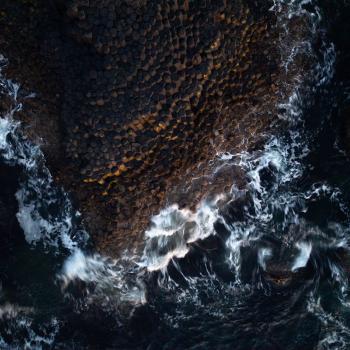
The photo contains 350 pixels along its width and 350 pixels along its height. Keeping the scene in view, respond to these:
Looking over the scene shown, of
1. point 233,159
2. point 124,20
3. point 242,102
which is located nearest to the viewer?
point 124,20

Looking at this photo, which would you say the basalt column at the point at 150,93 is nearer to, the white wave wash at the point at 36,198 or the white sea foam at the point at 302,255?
the white wave wash at the point at 36,198

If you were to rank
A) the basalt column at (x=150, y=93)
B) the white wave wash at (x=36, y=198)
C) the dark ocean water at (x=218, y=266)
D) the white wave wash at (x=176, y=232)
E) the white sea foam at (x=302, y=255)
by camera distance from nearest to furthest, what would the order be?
1. the basalt column at (x=150, y=93)
2. the white wave wash at (x=36, y=198)
3. the white wave wash at (x=176, y=232)
4. the dark ocean water at (x=218, y=266)
5. the white sea foam at (x=302, y=255)

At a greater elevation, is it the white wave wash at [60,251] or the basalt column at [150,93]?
the basalt column at [150,93]

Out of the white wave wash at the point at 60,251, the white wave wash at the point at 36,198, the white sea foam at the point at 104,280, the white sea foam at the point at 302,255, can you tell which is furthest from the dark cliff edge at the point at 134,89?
the white sea foam at the point at 302,255

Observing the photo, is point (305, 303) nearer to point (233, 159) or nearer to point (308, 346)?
point (308, 346)

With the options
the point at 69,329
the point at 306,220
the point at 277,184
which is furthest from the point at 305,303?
the point at 69,329

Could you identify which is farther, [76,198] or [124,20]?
[76,198]
